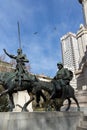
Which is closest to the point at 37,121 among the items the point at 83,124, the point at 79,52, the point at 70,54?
the point at 83,124

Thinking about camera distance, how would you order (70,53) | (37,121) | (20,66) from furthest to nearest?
(70,53) → (20,66) → (37,121)

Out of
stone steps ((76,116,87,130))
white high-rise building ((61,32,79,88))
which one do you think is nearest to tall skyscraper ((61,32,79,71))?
white high-rise building ((61,32,79,88))

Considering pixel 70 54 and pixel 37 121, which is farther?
pixel 70 54

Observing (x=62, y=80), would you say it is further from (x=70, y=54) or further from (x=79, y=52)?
(x=70, y=54)

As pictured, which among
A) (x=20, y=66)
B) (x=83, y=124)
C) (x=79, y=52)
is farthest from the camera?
(x=79, y=52)

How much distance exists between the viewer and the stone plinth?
7.89m

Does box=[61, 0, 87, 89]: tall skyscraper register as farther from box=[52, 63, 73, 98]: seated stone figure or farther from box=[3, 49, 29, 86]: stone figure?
box=[3, 49, 29, 86]: stone figure

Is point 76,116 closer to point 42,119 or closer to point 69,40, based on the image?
point 42,119

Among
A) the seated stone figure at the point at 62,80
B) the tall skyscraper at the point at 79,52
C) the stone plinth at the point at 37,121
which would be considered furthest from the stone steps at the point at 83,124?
Result: the tall skyscraper at the point at 79,52

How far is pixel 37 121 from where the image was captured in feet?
26.8

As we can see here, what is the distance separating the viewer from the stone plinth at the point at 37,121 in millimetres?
7895

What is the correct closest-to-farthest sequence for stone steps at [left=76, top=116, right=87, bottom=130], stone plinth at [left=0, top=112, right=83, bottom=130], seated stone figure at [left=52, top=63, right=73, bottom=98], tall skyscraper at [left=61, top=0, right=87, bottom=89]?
1. stone plinth at [left=0, top=112, right=83, bottom=130]
2. stone steps at [left=76, top=116, right=87, bottom=130]
3. seated stone figure at [left=52, top=63, right=73, bottom=98]
4. tall skyscraper at [left=61, top=0, right=87, bottom=89]

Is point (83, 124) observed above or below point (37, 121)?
below

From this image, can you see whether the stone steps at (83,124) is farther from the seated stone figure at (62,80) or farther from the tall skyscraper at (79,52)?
the tall skyscraper at (79,52)
